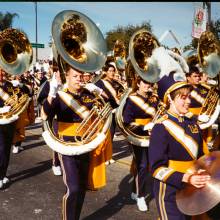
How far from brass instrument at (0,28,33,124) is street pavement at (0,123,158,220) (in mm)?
1138

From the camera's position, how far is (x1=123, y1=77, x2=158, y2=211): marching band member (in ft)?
15.9

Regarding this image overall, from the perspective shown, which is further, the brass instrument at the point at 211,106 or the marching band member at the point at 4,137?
the brass instrument at the point at 211,106

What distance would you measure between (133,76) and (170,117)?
1.94 meters

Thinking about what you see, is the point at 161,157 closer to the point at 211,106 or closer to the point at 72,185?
the point at 72,185

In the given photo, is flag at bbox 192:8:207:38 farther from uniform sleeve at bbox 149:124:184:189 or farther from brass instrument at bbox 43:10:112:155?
uniform sleeve at bbox 149:124:184:189

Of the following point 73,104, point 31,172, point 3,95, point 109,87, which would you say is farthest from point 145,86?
point 31,172

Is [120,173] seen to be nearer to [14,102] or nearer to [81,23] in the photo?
[14,102]

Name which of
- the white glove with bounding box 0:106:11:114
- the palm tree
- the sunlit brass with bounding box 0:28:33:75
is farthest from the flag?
the palm tree

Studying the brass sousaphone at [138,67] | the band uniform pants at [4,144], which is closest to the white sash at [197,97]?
the brass sousaphone at [138,67]

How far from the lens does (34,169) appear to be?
22.3 ft

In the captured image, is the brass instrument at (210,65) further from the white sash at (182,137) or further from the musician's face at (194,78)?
the white sash at (182,137)

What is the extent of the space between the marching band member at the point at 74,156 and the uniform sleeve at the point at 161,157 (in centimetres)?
112

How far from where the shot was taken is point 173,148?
306 cm

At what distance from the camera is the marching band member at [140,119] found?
15.9 ft
